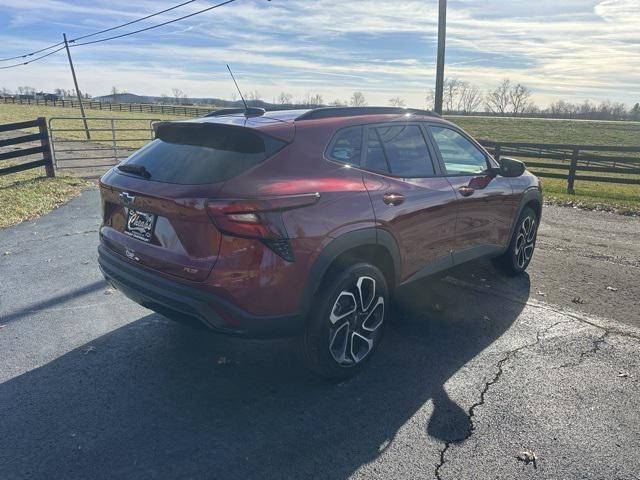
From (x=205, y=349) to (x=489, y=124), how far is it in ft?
226

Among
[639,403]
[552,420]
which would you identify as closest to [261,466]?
[552,420]

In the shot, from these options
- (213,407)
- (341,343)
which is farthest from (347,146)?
(213,407)

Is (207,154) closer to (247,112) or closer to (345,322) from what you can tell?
(247,112)

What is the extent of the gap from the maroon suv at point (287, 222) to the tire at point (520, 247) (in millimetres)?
1588

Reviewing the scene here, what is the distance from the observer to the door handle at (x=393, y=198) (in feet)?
10.8

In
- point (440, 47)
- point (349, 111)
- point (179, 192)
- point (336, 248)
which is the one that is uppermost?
point (440, 47)

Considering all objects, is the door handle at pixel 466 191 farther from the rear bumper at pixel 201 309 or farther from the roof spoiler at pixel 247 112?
the rear bumper at pixel 201 309

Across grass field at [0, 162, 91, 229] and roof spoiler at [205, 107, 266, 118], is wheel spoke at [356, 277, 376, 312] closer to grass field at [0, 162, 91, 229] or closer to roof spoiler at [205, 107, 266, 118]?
roof spoiler at [205, 107, 266, 118]

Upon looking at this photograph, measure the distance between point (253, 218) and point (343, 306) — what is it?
963 mm

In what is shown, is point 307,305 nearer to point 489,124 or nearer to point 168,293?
point 168,293

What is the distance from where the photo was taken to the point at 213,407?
9.61ft

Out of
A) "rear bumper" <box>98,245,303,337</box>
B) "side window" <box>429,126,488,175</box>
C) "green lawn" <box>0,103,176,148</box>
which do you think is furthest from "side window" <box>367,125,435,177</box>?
"green lawn" <box>0,103,176,148</box>

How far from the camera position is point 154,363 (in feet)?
11.2

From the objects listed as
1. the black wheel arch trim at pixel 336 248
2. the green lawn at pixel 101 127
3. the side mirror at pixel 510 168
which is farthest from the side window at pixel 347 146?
the green lawn at pixel 101 127
